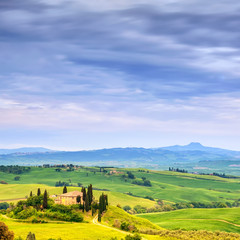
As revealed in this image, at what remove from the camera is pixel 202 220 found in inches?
6565

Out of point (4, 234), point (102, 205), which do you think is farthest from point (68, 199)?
point (4, 234)

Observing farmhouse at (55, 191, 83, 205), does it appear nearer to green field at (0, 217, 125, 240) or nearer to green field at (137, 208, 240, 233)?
green field at (0, 217, 125, 240)

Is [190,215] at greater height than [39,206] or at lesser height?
lesser

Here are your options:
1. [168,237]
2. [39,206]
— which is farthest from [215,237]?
[39,206]

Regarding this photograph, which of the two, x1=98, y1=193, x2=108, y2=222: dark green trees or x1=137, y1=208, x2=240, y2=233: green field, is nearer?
x1=98, y1=193, x2=108, y2=222: dark green trees

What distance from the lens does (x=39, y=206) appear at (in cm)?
12644

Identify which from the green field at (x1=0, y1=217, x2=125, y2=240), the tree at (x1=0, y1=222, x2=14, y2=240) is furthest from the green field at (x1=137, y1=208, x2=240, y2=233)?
the tree at (x1=0, y1=222, x2=14, y2=240)

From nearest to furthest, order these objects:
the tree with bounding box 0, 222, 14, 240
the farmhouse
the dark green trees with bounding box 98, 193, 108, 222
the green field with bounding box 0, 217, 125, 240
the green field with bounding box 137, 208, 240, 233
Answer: the tree with bounding box 0, 222, 14, 240 → the green field with bounding box 0, 217, 125, 240 → the dark green trees with bounding box 98, 193, 108, 222 → the farmhouse → the green field with bounding box 137, 208, 240, 233

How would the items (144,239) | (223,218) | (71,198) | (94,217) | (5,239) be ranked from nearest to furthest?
(5,239) → (144,239) → (94,217) → (71,198) → (223,218)

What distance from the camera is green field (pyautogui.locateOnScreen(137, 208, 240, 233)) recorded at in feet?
489

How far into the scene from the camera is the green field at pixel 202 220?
149m

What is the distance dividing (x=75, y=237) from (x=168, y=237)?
30.2 metres

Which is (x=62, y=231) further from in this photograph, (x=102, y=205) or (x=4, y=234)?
(x=102, y=205)

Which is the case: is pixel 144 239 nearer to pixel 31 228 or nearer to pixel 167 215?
pixel 31 228
